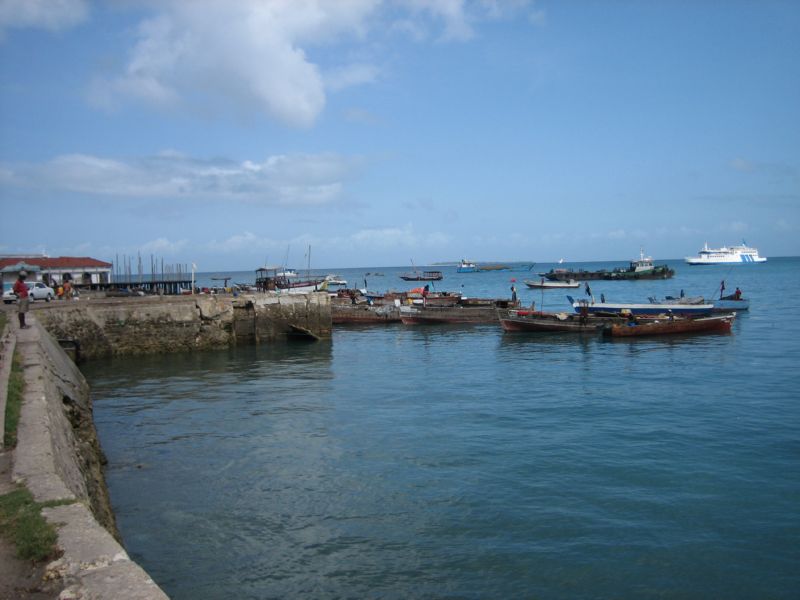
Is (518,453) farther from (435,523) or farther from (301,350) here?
(301,350)

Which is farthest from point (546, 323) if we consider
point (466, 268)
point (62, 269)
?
point (466, 268)

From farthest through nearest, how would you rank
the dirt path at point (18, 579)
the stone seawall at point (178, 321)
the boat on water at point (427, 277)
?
the boat on water at point (427, 277) < the stone seawall at point (178, 321) < the dirt path at point (18, 579)

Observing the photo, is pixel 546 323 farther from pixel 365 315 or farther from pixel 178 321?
pixel 178 321

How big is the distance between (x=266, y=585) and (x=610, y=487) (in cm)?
640

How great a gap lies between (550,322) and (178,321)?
20417mm

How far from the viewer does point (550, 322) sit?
3519 cm

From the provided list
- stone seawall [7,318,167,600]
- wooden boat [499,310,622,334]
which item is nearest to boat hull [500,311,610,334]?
wooden boat [499,310,622,334]

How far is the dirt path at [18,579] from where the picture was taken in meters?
4.47

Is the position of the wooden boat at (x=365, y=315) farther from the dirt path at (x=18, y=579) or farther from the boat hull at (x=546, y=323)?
the dirt path at (x=18, y=579)

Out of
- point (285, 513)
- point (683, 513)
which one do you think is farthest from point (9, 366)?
point (683, 513)

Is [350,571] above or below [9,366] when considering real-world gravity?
below

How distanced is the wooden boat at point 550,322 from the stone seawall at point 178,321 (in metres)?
10.9

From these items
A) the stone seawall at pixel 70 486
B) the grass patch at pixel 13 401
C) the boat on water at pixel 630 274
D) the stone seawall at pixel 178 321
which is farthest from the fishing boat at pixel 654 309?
the boat on water at pixel 630 274

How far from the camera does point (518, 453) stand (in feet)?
42.2
